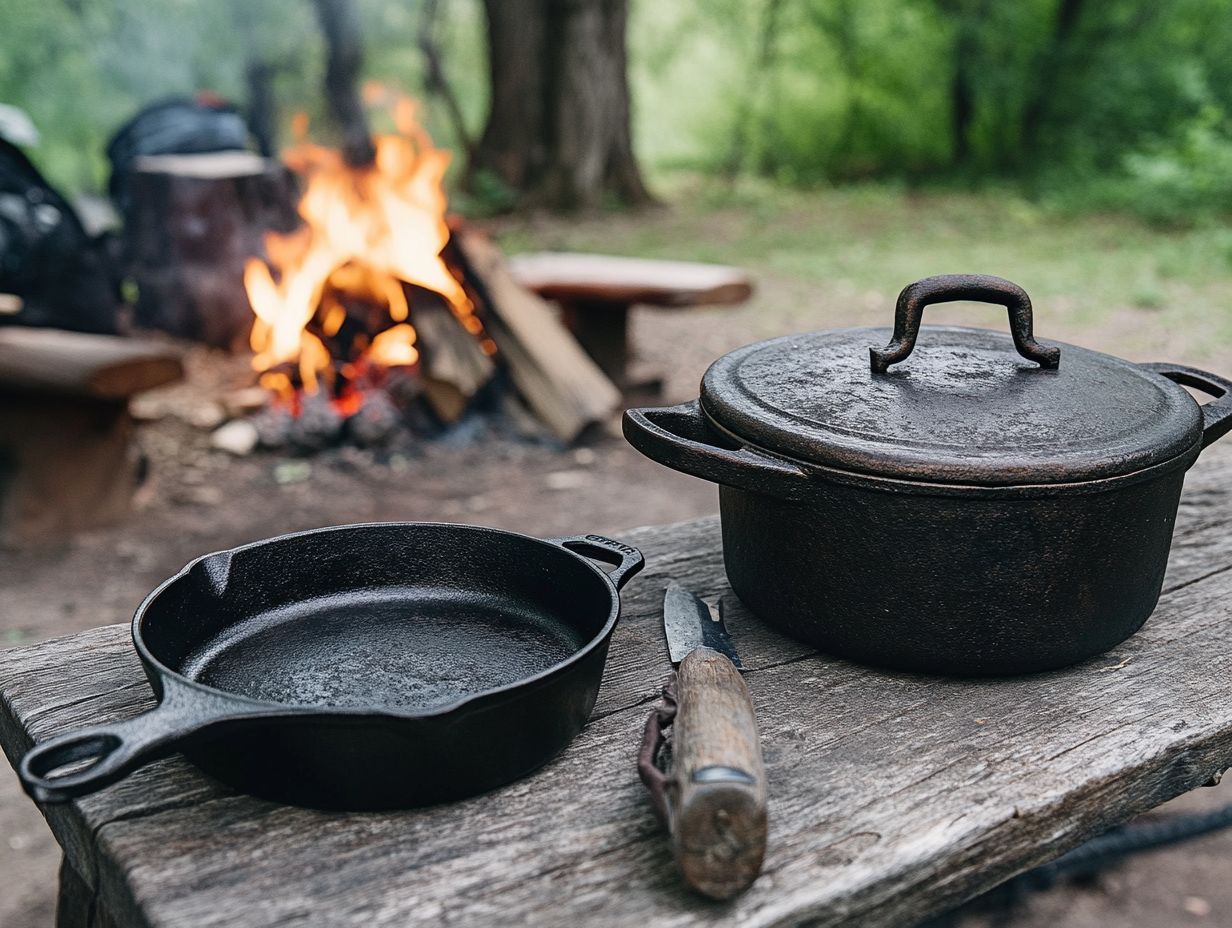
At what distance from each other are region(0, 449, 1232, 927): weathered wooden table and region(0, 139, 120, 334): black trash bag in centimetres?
349

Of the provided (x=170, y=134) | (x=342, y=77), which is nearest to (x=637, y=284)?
(x=170, y=134)

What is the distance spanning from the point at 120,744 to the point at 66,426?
325cm

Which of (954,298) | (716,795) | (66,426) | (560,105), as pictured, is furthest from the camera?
(560,105)

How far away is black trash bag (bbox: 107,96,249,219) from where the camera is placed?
6.30 metres

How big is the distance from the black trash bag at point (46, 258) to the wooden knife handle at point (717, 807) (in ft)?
13.3

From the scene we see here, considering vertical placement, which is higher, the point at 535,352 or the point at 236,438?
the point at 535,352

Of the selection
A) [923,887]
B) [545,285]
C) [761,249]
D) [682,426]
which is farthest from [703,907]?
[761,249]

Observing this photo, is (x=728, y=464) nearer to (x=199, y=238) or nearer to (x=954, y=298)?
(x=954, y=298)

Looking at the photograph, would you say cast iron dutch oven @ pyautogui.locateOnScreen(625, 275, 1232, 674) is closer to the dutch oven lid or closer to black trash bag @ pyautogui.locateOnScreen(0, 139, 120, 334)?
the dutch oven lid

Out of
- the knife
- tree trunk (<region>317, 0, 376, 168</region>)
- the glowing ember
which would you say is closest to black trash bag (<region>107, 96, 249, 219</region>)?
the glowing ember

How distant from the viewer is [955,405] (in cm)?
142

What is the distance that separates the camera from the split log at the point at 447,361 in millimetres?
4785

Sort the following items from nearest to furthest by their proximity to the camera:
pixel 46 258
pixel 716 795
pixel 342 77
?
pixel 716 795
pixel 46 258
pixel 342 77

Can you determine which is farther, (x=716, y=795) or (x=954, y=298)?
(x=954, y=298)
